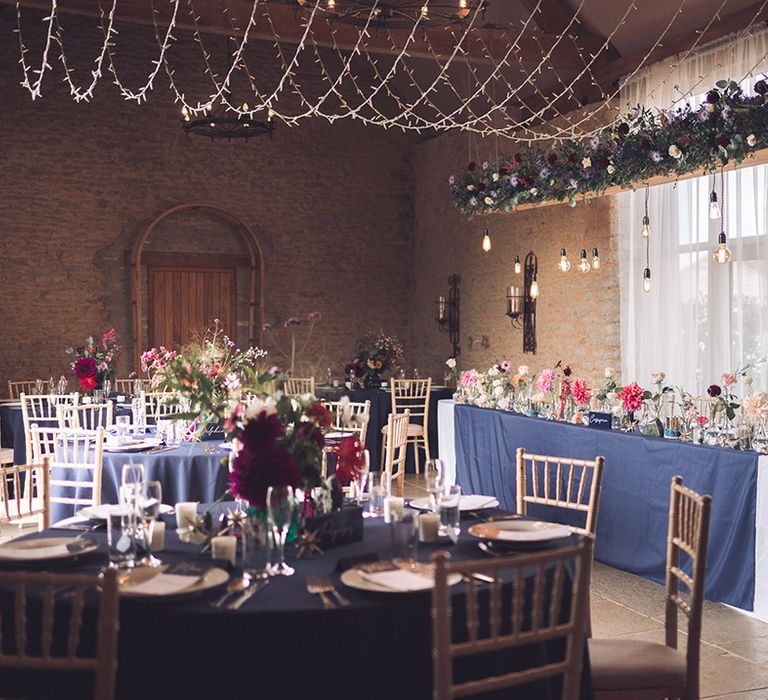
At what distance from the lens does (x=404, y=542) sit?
2.61 metres

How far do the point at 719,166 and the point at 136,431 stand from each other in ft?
13.8

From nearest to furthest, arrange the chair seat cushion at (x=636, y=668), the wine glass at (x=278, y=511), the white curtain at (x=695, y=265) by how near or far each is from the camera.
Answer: the wine glass at (x=278, y=511), the chair seat cushion at (x=636, y=668), the white curtain at (x=695, y=265)

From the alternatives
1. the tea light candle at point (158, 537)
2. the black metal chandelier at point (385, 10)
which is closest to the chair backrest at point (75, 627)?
the tea light candle at point (158, 537)

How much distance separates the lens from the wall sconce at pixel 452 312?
1175 cm

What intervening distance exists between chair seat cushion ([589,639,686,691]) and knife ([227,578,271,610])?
3.23 feet

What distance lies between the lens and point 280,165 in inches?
485

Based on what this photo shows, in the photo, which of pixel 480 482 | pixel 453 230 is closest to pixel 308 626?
pixel 480 482

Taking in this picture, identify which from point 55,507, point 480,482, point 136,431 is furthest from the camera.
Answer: point 480,482

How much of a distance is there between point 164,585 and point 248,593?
0.22m

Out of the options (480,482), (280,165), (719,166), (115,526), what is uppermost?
(280,165)

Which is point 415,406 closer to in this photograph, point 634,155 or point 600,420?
point 634,155

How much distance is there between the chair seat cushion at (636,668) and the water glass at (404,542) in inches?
25.2

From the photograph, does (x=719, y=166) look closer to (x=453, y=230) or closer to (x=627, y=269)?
(x=627, y=269)

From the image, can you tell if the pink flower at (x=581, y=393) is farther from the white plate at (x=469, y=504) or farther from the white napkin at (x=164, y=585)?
the white napkin at (x=164, y=585)
